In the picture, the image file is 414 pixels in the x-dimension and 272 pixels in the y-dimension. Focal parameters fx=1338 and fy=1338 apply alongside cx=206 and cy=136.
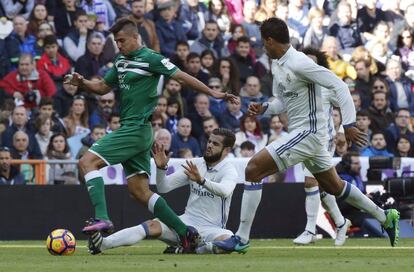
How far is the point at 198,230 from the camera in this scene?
47.4ft

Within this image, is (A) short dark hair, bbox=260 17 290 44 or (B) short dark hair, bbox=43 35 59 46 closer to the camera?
(A) short dark hair, bbox=260 17 290 44

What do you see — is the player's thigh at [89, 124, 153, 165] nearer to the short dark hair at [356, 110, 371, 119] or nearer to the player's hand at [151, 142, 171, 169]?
the player's hand at [151, 142, 171, 169]

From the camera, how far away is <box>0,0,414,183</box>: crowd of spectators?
71.9 ft

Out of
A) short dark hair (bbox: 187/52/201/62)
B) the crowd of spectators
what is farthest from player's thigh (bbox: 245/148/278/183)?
short dark hair (bbox: 187/52/201/62)

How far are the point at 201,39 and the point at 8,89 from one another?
198 inches

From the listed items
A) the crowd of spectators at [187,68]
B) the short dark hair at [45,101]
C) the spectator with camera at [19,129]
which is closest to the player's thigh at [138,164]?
the crowd of spectators at [187,68]

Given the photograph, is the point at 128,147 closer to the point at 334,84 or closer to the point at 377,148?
the point at 334,84

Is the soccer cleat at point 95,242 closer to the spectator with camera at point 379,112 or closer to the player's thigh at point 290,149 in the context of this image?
the player's thigh at point 290,149

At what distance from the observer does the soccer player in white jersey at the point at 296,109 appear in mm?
14031

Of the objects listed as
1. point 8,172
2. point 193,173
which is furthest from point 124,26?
point 8,172

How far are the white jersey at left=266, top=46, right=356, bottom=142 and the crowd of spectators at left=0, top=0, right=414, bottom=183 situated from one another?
6719mm

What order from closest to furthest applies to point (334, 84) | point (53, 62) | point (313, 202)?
point (334, 84) < point (313, 202) < point (53, 62)

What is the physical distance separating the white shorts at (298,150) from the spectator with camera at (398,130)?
1008cm

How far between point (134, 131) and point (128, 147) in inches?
7.3
